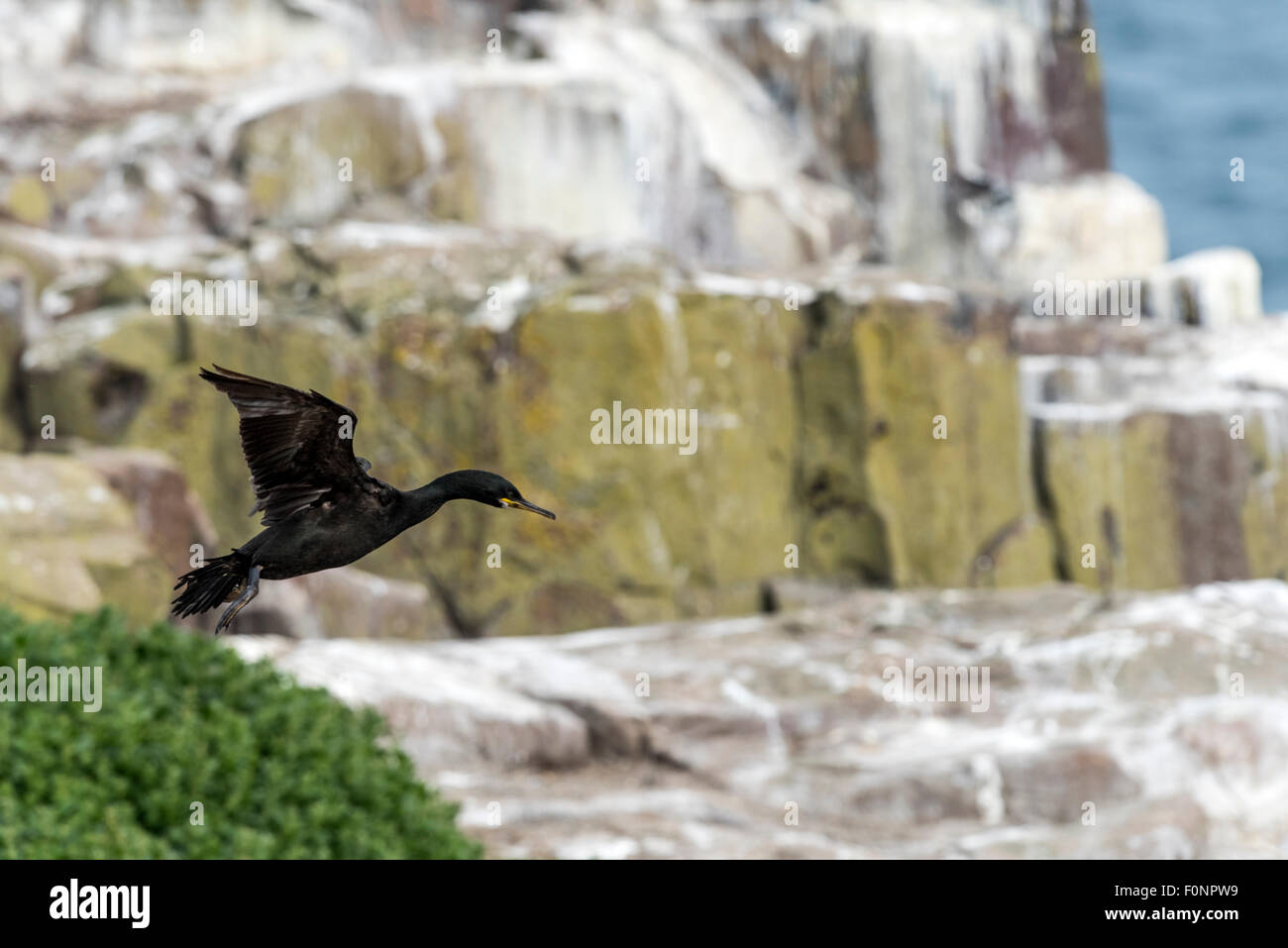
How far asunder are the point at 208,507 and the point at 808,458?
36.3 feet

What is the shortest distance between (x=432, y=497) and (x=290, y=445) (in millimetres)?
130

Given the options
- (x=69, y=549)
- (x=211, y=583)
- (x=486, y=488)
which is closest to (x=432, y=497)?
(x=486, y=488)

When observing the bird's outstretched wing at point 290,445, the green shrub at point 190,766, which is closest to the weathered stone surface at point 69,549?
the green shrub at point 190,766

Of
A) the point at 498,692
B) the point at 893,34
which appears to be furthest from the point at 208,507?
the point at 893,34

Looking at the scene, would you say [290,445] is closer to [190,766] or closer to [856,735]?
[190,766]

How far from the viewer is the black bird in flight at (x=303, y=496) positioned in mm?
1221

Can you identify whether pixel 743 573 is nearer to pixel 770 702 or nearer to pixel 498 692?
pixel 770 702

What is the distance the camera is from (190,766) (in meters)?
8.48

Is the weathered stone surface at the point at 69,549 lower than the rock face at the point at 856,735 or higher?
higher

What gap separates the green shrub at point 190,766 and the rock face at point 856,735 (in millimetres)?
4663

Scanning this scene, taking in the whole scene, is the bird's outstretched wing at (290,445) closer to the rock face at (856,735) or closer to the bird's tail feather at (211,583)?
the bird's tail feather at (211,583)

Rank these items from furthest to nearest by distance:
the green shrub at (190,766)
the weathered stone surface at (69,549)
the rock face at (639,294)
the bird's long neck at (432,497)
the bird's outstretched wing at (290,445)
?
the rock face at (639,294), the weathered stone surface at (69,549), the green shrub at (190,766), the bird's long neck at (432,497), the bird's outstretched wing at (290,445)

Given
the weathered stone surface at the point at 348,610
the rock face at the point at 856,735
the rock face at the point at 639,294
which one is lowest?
the rock face at the point at 856,735

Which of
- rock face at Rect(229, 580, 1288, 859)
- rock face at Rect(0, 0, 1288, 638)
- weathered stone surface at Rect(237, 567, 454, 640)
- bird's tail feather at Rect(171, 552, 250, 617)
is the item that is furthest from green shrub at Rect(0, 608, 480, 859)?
rock face at Rect(0, 0, 1288, 638)
